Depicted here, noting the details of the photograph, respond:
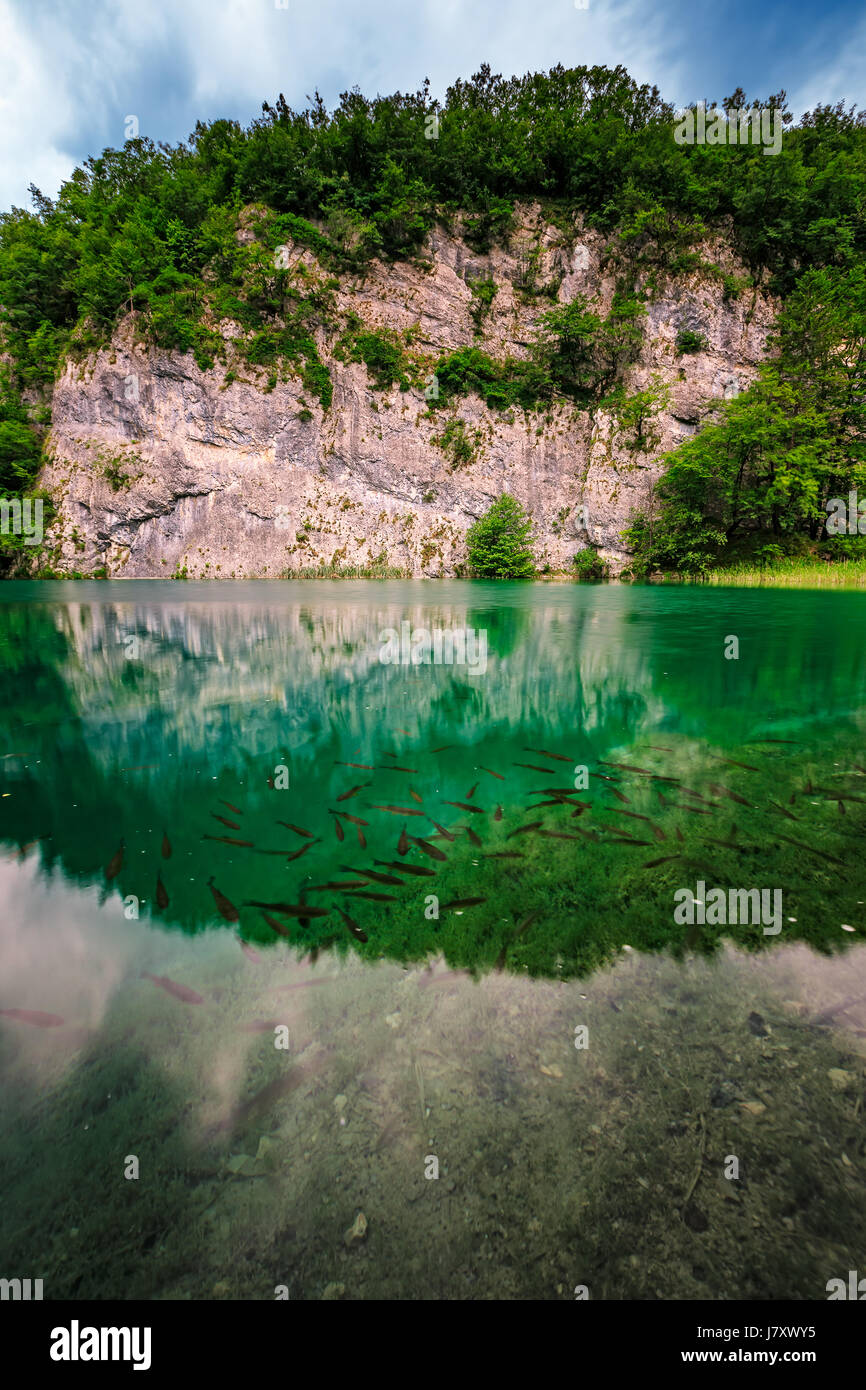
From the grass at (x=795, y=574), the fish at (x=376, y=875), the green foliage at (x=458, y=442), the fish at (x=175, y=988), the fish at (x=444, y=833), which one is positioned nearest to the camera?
the fish at (x=175, y=988)

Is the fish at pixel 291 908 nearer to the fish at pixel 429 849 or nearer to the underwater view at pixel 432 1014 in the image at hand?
the underwater view at pixel 432 1014

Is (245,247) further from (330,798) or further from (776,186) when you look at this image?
(330,798)

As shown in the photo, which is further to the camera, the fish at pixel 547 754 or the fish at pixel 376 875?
the fish at pixel 547 754

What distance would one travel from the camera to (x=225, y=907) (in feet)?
9.44

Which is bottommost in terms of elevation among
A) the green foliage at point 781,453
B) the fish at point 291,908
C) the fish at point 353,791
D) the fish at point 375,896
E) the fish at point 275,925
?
the fish at point 275,925

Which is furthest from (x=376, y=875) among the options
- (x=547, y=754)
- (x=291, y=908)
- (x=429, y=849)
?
(x=547, y=754)

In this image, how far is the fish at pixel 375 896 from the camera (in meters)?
2.95

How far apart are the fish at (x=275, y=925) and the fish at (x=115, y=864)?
42.1 inches

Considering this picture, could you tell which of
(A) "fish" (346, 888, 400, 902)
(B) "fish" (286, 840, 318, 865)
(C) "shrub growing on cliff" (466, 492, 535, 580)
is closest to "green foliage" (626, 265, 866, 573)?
(C) "shrub growing on cliff" (466, 492, 535, 580)

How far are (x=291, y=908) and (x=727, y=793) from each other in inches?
129

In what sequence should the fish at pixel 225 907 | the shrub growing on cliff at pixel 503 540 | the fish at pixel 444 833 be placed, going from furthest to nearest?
the shrub growing on cliff at pixel 503 540 → the fish at pixel 444 833 → the fish at pixel 225 907

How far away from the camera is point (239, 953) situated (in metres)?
2.52

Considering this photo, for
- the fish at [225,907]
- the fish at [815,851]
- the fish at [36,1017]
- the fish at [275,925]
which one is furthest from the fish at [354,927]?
the fish at [815,851]
